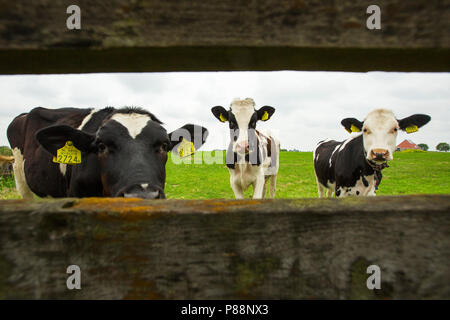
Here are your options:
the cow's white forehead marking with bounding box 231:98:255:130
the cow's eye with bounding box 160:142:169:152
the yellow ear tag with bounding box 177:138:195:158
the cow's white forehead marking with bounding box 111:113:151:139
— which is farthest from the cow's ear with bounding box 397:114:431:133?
the cow's white forehead marking with bounding box 111:113:151:139

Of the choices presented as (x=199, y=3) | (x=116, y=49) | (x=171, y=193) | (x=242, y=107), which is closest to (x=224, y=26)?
(x=199, y=3)

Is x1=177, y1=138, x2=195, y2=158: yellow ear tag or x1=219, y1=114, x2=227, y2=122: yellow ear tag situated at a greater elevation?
x1=219, y1=114, x2=227, y2=122: yellow ear tag

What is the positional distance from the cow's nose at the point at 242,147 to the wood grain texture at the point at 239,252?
4873 mm

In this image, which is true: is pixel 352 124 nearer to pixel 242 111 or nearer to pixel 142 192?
pixel 242 111

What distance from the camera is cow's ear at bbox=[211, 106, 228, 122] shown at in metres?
6.31

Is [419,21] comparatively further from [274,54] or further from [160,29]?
[160,29]

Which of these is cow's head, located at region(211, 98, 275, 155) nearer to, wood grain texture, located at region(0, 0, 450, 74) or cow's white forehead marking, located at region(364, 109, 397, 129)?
cow's white forehead marking, located at region(364, 109, 397, 129)

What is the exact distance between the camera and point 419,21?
31.0 inches

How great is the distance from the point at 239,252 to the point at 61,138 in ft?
9.05

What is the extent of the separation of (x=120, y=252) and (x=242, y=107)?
5486 millimetres

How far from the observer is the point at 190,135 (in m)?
4.20

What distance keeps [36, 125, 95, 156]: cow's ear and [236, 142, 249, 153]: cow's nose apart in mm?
3234

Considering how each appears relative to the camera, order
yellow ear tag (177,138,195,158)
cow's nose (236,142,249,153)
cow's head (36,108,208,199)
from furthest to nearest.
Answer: cow's nose (236,142,249,153), yellow ear tag (177,138,195,158), cow's head (36,108,208,199)

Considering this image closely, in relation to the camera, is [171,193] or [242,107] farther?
[171,193]
